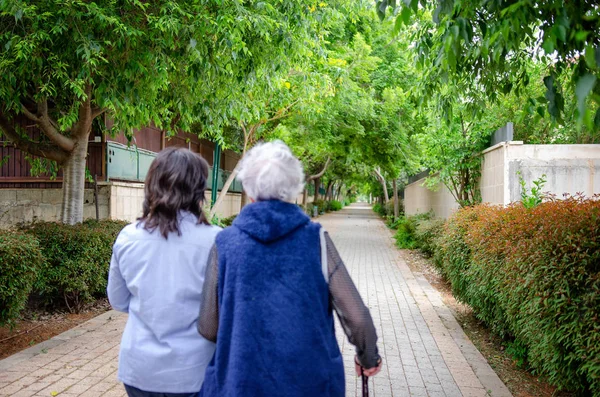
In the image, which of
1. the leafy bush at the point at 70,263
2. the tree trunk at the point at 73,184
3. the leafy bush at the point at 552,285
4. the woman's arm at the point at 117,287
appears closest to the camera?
the woman's arm at the point at 117,287

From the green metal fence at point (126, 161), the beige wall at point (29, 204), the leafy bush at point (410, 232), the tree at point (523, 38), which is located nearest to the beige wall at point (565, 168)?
the tree at point (523, 38)

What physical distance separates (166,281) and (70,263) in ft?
16.4

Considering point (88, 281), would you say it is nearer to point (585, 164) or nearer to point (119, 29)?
point (119, 29)

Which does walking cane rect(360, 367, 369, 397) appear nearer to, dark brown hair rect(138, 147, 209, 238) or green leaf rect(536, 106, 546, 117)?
dark brown hair rect(138, 147, 209, 238)

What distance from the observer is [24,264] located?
5.18 meters

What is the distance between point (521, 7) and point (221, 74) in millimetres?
5286

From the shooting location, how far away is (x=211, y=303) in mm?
2209

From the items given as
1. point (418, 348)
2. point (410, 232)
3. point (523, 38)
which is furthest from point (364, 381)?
Answer: point (410, 232)

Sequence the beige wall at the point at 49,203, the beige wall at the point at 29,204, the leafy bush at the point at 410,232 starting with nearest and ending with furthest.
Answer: the beige wall at the point at 49,203, the beige wall at the point at 29,204, the leafy bush at the point at 410,232

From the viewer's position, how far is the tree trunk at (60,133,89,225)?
26.0 feet

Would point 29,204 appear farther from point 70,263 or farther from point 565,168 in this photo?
point 565,168

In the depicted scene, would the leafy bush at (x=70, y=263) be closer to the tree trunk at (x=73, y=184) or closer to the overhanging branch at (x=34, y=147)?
the tree trunk at (x=73, y=184)

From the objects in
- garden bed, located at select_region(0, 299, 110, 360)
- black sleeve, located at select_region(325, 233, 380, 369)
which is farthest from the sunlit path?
garden bed, located at select_region(0, 299, 110, 360)

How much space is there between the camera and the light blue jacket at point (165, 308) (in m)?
2.24
